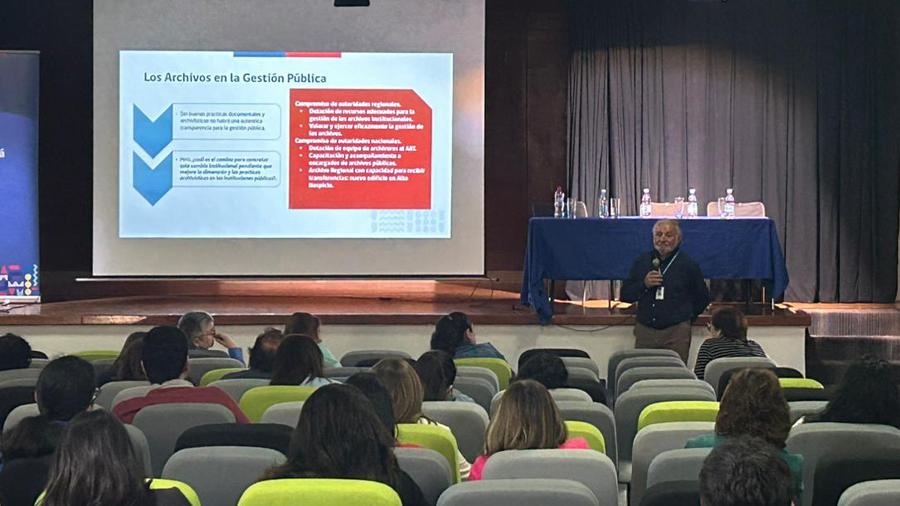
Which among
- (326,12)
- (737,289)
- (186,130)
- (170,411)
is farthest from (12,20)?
(170,411)

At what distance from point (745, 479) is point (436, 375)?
8.36 ft

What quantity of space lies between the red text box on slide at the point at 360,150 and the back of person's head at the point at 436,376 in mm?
5773

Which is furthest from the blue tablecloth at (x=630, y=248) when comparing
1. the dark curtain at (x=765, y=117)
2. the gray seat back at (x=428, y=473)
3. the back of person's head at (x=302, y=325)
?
the gray seat back at (x=428, y=473)

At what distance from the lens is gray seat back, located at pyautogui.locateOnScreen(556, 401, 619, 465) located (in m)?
4.73

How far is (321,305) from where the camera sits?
10617 mm

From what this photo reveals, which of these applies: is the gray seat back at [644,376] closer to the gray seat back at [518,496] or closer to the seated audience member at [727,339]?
the seated audience member at [727,339]

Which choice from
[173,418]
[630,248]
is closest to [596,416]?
[173,418]

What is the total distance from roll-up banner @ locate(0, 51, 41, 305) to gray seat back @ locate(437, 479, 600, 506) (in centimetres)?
823

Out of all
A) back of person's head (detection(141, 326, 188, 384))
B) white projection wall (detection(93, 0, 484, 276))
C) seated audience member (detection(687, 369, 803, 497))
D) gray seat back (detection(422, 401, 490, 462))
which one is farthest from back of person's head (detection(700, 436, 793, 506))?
white projection wall (detection(93, 0, 484, 276))

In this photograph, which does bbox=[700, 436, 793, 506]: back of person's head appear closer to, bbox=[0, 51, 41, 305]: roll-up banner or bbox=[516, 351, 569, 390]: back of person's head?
bbox=[516, 351, 569, 390]: back of person's head

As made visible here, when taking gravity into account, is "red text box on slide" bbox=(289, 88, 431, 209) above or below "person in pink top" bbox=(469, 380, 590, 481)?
above

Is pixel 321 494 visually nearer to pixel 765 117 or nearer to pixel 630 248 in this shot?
pixel 630 248

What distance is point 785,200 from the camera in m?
11.2

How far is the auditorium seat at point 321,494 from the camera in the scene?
9.84 ft
